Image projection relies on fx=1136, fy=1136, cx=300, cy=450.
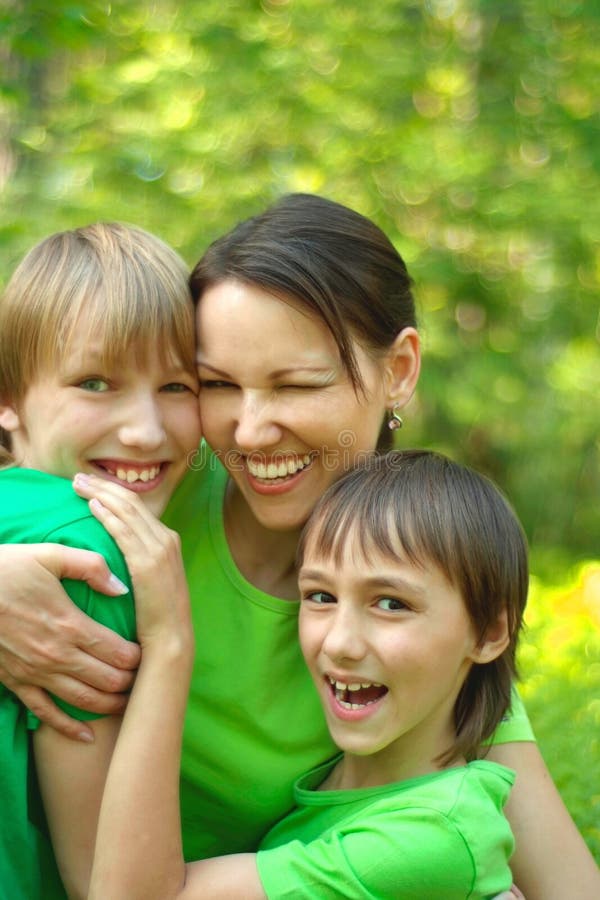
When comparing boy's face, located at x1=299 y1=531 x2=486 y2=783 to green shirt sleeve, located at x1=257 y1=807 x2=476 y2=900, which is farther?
boy's face, located at x1=299 y1=531 x2=486 y2=783

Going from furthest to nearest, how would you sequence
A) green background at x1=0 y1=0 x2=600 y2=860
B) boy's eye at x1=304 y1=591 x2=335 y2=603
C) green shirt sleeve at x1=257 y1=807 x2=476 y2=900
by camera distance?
1. green background at x1=0 y1=0 x2=600 y2=860
2. boy's eye at x1=304 y1=591 x2=335 y2=603
3. green shirt sleeve at x1=257 y1=807 x2=476 y2=900

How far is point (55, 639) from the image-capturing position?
7.48ft

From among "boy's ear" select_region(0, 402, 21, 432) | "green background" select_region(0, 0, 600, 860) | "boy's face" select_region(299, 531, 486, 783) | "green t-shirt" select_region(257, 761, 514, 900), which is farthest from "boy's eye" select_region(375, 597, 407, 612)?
"green background" select_region(0, 0, 600, 860)

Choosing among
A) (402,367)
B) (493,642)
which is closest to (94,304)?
(402,367)

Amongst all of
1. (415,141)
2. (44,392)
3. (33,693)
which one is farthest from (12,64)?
(33,693)

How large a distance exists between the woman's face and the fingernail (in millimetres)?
534

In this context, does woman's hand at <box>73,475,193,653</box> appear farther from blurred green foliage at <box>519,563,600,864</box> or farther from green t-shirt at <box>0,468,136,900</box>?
blurred green foliage at <box>519,563,600,864</box>

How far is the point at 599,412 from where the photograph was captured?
9.20 m

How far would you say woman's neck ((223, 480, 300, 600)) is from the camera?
2910 millimetres

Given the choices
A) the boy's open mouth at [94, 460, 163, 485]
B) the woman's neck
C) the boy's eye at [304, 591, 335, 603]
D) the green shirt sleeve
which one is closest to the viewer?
the green shirt sleeve

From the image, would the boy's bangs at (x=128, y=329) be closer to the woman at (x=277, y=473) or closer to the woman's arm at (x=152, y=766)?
the woman at (x=277, y=473)

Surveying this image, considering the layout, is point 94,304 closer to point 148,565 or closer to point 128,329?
point 128,329

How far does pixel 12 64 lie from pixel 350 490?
207 inches

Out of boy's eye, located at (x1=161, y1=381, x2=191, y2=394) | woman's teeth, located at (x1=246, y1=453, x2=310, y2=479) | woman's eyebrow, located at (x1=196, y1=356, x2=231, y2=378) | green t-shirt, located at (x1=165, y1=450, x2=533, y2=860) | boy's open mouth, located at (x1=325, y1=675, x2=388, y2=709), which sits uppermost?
woman's eyebrow, located at (x1=196, y1=356, x2=231, y2=378)
